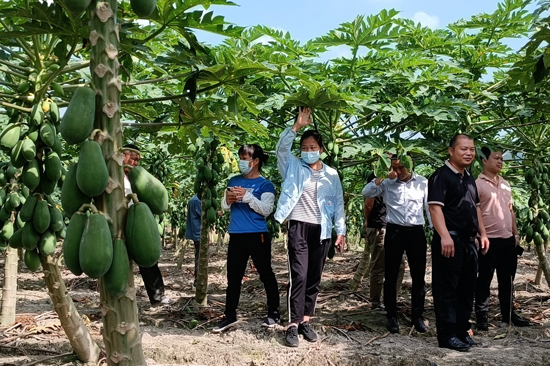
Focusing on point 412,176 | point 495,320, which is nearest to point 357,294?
point 495,320

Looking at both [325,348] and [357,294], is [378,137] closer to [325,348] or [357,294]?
[325,348]

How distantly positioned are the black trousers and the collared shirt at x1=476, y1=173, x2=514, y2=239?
753 mm

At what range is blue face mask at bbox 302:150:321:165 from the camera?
402cm

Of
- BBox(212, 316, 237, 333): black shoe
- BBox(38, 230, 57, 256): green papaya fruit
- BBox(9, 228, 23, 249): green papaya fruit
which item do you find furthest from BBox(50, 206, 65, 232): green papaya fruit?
BBox(212, 316, 237, 333): black shoe

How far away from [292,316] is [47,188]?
203 cm

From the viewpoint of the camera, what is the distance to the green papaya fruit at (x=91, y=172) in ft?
3.75

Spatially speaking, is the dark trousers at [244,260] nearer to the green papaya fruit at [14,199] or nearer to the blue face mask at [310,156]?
the blue face mask at [310,156]

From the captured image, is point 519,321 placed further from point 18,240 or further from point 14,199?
point 14,199

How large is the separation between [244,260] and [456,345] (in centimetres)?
176

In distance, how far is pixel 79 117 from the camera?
46.4 inches

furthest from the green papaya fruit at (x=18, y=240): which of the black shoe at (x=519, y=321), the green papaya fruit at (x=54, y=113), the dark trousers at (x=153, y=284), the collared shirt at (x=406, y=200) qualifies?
the black shoe at (x=519, y=321)

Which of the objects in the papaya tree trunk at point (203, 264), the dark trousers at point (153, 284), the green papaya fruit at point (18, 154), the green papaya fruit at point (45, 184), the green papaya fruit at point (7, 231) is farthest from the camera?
the dark trousers at point (153, 284)

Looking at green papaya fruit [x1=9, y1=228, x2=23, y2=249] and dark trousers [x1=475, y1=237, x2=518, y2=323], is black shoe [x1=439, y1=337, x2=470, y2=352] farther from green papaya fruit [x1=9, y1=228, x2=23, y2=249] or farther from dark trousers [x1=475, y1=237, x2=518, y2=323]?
green papaya fruit [x1=9, y1=228, x2=23, y2=249]

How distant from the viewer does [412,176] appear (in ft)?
14.7
